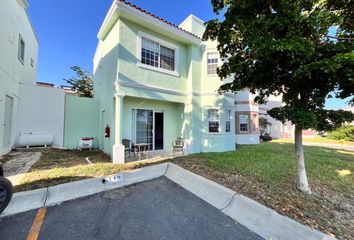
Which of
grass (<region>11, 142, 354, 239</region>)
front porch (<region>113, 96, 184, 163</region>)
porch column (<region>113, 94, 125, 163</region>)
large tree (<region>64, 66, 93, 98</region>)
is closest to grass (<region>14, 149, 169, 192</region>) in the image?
grass (<region>11, 142, 354, 239</region>)

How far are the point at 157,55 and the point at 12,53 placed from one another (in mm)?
7200

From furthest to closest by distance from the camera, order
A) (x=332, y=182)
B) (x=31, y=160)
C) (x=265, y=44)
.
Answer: (x=31, y=160), (x=332, y=182), (x=265, y=44)

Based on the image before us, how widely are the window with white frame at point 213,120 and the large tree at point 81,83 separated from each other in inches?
695

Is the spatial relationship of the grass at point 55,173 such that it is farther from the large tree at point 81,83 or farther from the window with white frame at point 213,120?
the large tree at point 81,83

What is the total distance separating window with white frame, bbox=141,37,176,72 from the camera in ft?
30.8

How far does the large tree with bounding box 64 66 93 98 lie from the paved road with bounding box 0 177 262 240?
69.7ft

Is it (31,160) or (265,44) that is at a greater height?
(265,44)

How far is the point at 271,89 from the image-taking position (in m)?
5.98

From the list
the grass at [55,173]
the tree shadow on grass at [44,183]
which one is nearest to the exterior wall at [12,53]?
the grass at [55,173]

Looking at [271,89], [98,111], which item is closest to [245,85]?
[271,89]

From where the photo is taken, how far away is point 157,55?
9914mm

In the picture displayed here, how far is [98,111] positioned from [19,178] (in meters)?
7.70

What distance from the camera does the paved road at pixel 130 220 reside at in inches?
129

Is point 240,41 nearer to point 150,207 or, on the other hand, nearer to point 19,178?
point 150,207
